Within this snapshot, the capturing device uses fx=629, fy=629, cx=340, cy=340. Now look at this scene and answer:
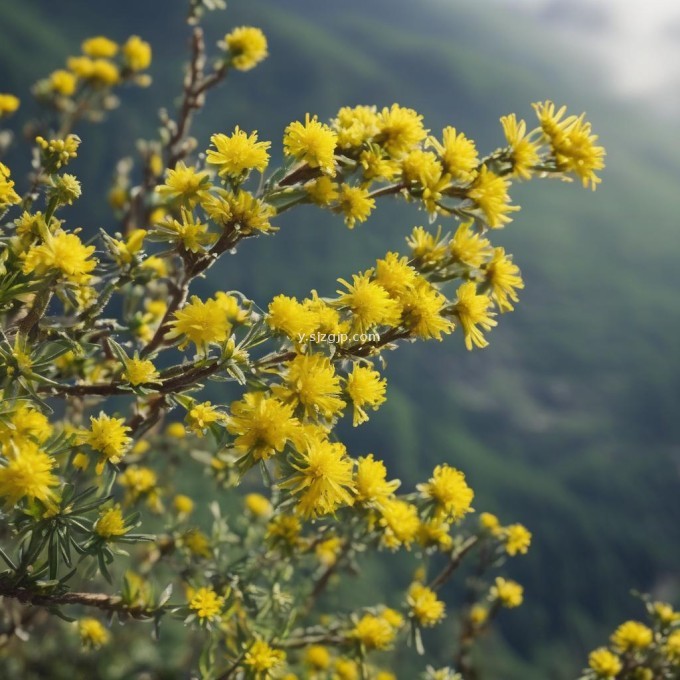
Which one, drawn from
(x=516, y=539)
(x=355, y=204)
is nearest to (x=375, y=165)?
(x=355, y=204)

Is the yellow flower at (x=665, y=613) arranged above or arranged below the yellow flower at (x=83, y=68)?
below

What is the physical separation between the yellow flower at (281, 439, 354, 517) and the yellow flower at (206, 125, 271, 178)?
1.11 m

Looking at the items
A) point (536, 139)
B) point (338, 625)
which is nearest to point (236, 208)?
point (536, 139)

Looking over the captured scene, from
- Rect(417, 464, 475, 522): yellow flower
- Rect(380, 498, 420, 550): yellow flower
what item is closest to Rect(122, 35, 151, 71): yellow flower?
Rect(380, 498, 420, 550): yellow flower

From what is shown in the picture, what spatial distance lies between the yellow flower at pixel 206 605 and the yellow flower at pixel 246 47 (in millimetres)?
3618

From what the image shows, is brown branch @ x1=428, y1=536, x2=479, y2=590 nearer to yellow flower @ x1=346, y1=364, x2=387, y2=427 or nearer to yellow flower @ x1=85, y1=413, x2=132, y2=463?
yellow flower @ x1=346, y1=364, x2=387, y2=427

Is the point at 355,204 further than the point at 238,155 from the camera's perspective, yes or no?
Yes

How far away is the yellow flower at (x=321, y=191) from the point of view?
2.75 metres

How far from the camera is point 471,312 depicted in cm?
282

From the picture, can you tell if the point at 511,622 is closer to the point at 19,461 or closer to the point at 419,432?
the point at 419,432

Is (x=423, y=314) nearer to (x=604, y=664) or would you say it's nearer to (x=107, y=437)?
(x=107, y=437)

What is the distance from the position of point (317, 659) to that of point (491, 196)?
4243 mm

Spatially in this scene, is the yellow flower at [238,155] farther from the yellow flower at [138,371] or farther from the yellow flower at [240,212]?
the yellow flower at [138,371]

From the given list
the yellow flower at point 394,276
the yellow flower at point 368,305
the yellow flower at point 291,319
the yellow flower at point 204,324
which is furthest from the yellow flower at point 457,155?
the yellow flower at point 204,324
